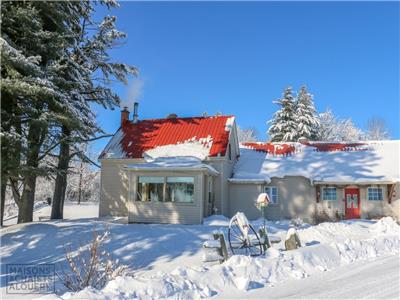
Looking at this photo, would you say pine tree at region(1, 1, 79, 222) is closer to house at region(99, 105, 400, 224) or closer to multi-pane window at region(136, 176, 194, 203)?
multi-pane window at region(136, 176, 194, 203)

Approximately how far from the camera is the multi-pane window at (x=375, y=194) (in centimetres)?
2270

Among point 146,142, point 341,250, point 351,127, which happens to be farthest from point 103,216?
point 351,127

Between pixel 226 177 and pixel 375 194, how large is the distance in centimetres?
856

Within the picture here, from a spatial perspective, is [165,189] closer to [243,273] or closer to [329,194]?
[329,194]

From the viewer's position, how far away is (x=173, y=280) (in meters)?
7.30

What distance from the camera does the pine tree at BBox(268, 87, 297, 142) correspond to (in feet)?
139

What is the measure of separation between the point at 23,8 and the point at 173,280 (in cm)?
1259

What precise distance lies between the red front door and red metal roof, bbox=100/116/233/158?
7708mm

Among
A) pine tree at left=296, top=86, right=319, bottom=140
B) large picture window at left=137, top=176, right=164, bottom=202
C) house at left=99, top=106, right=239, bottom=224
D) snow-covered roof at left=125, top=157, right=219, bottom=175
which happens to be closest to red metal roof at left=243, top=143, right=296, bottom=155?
house at left=99, top=106, right=239, bottom=224

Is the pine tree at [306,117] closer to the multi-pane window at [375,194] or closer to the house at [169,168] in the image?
the house at [169,168]

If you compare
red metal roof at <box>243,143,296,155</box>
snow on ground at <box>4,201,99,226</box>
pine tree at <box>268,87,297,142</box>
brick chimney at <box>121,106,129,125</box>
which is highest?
pine tree at <box>268,87,297,142</box>

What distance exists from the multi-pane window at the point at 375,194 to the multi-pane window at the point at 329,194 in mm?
1906

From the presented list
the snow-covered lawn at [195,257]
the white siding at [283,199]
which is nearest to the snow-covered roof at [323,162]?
the white siding at [283,199]

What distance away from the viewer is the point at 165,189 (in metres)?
20.4
